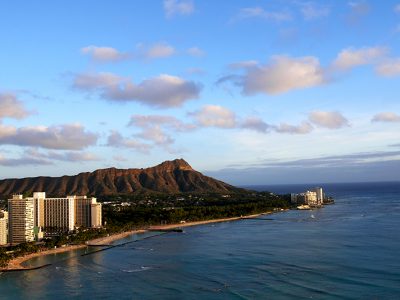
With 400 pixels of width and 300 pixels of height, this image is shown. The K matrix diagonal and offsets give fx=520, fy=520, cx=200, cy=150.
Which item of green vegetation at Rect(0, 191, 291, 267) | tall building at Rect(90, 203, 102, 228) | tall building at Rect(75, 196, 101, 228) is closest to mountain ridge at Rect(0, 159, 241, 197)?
green vegetation at Rect(0, 191, 291, 267)

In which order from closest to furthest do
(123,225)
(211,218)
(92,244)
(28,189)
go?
(92,244)
(123,225)
(211,218)
(28,189)

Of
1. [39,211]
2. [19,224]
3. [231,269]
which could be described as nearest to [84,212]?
[39,211]

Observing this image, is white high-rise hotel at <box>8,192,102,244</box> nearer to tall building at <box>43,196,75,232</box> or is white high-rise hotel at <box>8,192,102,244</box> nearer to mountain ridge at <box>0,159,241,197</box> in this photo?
tall building at <box>43,196,75,232</box>

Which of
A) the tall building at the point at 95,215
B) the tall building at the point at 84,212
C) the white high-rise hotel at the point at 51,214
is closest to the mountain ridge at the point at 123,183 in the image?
the tall building at the point at 84,212

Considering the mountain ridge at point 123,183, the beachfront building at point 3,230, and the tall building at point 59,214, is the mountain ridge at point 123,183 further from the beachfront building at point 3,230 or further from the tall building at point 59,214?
the beachfront building at point 3,230

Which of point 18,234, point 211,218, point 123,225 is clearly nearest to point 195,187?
point 211,218

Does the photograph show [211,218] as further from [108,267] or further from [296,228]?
[108,267]
